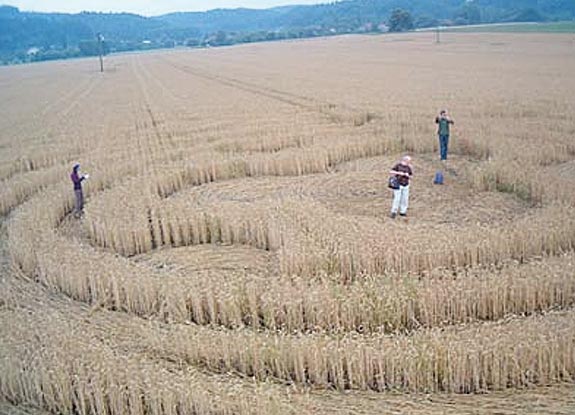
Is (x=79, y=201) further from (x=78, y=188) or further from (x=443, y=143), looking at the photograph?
(x=443, y=143)

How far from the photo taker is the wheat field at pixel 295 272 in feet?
24.2

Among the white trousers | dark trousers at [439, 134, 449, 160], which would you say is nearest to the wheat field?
the white trousers

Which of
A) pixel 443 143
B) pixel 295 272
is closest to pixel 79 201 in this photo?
pixel 295 272

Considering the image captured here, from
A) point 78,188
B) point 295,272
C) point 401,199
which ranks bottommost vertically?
point 295,272

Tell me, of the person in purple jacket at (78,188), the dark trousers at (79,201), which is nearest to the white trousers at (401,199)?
the person in purple jacket at (78,188)

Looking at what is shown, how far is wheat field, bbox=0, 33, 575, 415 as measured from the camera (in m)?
7.36

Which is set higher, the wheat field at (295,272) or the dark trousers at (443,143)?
the dark trousers at (443,143)

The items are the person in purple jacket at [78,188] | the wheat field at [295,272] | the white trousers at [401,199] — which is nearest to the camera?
the wheat field at [295,272]

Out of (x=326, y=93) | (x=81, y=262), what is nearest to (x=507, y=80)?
(x=326, y=93)

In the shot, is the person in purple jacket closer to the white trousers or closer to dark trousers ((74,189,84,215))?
dark trousers ((74,189,84,215))

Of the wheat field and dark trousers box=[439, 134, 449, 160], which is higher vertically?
dark trousers box=[439, 134, 449, 160]

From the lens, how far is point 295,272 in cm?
1107

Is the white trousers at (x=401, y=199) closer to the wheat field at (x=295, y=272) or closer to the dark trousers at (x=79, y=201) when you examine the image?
the wheat field at (x=295, y=272)

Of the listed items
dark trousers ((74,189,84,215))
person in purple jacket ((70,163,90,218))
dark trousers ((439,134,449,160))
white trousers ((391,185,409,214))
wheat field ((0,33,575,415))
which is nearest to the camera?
wheat field ((0,33,575,415))
